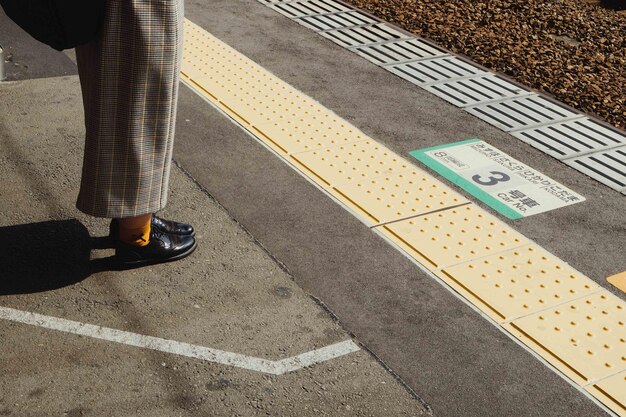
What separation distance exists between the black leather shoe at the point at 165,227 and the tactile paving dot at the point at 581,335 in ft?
5.43

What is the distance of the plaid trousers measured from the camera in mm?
3873

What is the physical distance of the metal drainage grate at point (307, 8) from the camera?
8676mm

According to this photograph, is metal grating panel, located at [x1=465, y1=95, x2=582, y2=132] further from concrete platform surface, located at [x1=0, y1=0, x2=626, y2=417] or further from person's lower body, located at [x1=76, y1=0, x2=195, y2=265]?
person's lower body, located at [x1=76, y1=0, x2=195, y2=265]

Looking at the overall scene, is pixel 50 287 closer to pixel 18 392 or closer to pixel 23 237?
pixel 23 237

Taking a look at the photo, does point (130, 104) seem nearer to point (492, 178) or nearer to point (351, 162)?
point (351, 162)

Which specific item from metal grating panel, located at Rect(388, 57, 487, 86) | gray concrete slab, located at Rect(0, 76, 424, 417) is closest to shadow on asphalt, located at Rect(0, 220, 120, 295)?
gray concrete slab, located at Rect(0, 76, 424, 417)

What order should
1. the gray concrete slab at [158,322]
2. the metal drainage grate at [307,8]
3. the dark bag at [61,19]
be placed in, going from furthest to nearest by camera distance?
the metal drainage grate at [307,8] < the dark bag at [61,19] < the gray concrete slab at [158,322]

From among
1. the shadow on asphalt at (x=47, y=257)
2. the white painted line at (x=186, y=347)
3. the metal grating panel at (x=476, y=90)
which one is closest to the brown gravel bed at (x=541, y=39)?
the metal grating panel at (x=476, y=90)

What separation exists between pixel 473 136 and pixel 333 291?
2.31 metres

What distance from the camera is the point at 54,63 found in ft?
22.8

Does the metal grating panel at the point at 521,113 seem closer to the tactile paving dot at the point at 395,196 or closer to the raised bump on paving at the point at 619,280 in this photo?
the tactile paving dot at the point at 395,196

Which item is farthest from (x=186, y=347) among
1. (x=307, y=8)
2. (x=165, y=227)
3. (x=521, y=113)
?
(x=307, y=8)

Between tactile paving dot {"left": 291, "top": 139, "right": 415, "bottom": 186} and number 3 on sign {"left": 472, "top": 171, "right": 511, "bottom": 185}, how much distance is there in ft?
1.35

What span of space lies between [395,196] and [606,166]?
5.20 feet
